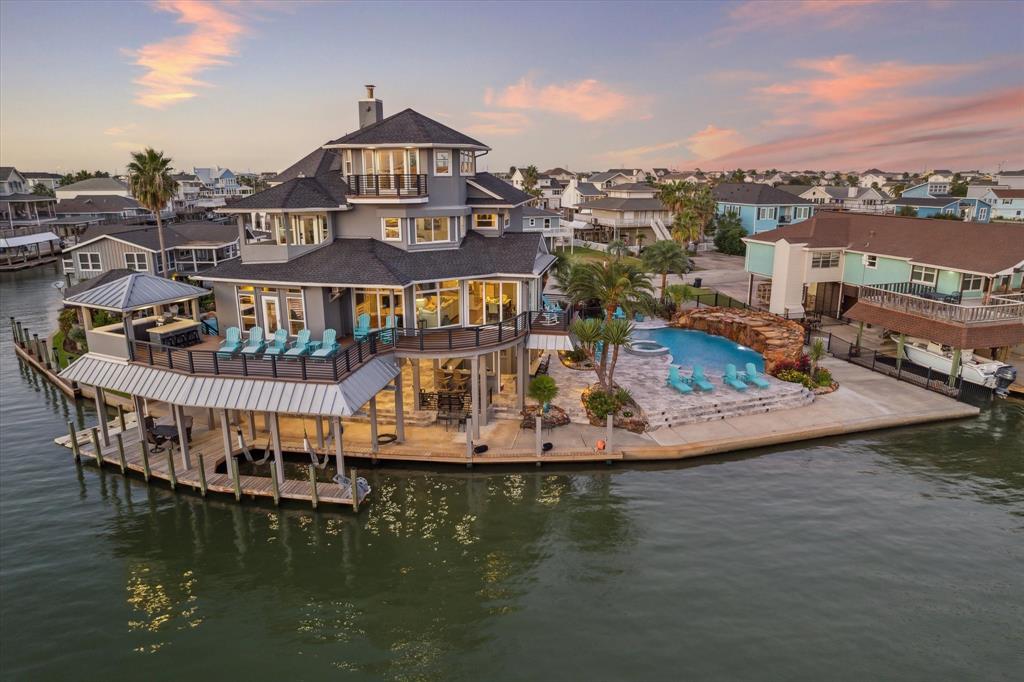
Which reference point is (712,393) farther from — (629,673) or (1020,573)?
(629,673)

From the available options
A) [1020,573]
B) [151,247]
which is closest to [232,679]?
[1020,573]

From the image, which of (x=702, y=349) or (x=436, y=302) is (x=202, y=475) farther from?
(x=702, y=349)

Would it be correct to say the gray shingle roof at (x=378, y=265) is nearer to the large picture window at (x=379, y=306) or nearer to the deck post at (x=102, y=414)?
the large picture window at (x=379, y=306)

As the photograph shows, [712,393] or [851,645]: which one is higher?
[712,393]

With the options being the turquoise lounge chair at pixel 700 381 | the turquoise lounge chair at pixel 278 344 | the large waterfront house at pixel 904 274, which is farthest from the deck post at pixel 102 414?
the large waterfront house at pixel 904 274

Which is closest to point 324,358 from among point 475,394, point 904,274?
point 475,394
